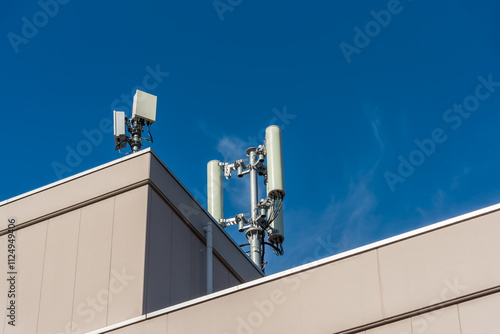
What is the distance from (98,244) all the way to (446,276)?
19.9 feet

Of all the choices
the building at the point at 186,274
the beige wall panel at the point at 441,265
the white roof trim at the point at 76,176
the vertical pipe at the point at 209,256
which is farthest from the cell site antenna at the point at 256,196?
the beige wall panel at the point at 441,265

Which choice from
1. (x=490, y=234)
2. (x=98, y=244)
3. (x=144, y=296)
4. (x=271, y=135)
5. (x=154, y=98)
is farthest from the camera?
(x=271, y=135)

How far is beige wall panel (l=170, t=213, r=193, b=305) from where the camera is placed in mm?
13672

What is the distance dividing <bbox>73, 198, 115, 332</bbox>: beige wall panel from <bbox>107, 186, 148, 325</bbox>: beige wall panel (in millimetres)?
114

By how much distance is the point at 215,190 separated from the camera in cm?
2180

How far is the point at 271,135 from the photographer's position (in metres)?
20.0

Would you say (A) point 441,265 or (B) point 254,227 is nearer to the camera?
(A) point 441,265

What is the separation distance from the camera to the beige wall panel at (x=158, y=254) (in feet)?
42.6

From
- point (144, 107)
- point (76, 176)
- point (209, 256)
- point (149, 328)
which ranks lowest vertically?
point (149, 328)

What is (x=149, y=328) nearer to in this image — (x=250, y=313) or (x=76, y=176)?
(x=250, y=313)

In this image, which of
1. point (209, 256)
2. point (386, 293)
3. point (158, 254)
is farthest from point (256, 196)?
point (386, 293)

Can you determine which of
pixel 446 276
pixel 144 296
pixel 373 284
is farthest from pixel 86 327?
pixel 446 276

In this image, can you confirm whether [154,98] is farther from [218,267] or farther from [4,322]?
[4,322]

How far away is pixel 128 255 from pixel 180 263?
1136mm
